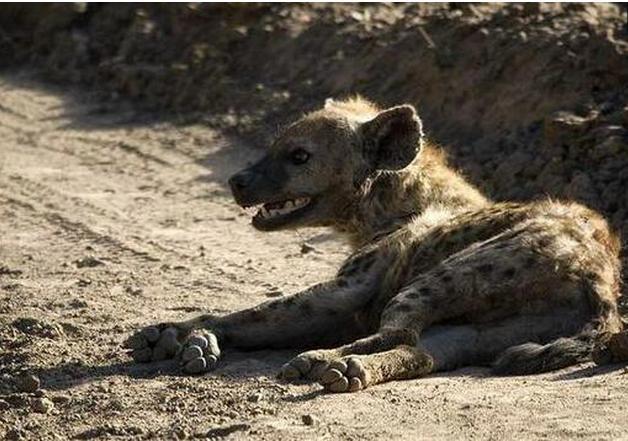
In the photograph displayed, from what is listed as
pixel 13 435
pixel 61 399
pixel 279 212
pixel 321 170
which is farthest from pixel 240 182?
pixel 13 435

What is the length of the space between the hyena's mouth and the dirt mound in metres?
1.80

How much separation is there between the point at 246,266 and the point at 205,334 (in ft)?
6.35

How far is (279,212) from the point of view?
682cm

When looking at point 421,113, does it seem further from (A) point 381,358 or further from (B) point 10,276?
(A) point 381,358

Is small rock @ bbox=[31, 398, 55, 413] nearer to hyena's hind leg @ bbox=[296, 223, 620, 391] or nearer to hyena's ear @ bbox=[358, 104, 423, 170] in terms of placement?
hyena's hind leg @ bbox=[296, 223, 620, 391]

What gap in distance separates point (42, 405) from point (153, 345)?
73 cm

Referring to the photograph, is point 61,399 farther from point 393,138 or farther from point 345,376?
point 393,138

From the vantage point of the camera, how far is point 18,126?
11.5 metres

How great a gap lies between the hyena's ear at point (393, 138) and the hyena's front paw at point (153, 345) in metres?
1.24

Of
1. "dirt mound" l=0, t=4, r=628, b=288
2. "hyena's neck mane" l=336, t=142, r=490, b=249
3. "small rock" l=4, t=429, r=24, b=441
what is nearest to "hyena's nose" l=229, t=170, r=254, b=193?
"hyena's neck mane" l=336, t=142, r=490, b=249

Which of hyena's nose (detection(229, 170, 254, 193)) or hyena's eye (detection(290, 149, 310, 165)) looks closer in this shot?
hyena's nose (detection(229, 170, 254, 193))

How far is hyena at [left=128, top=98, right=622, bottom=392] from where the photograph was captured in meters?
5.64

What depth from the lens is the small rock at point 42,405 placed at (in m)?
5.35

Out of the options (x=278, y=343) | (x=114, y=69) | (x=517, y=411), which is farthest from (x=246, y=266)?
(x=114, y=69)
